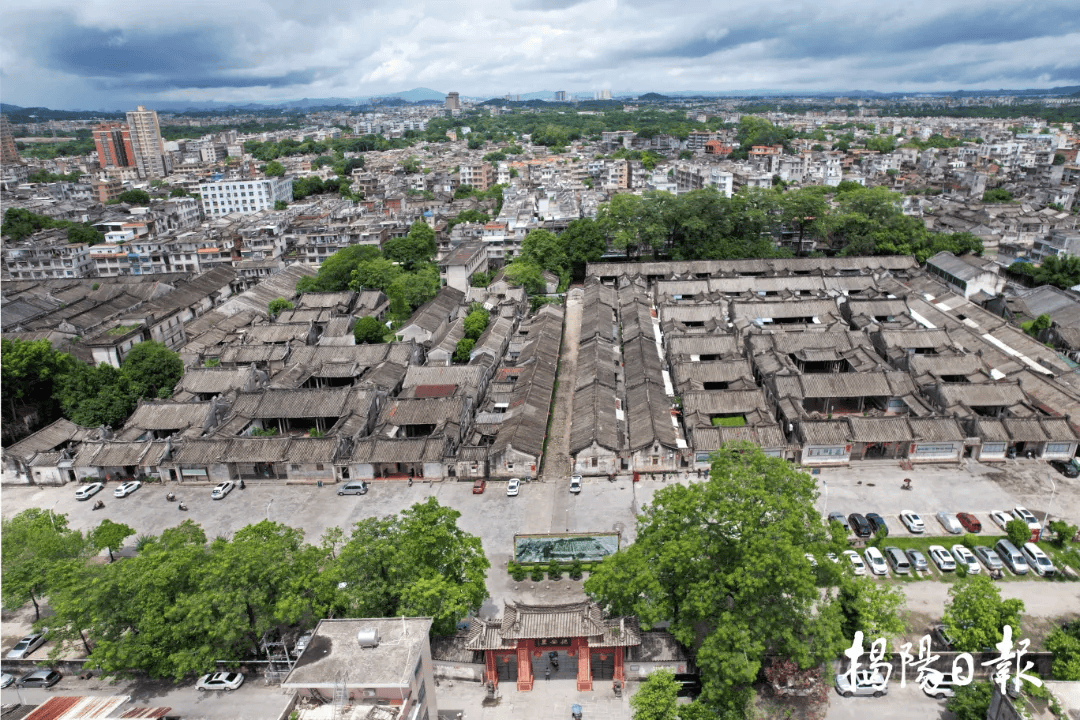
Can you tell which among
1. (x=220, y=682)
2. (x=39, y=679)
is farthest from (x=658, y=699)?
(x=39, y=679)

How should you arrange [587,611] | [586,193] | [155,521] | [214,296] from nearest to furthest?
[587,611] → [155,521] → [214,296] → [586,193]

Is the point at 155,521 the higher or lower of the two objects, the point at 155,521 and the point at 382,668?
the lower

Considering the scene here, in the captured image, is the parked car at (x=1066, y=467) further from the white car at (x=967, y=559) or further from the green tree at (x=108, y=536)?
the green tree at (x=108, y=536)

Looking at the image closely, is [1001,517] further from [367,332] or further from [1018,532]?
[367,332]

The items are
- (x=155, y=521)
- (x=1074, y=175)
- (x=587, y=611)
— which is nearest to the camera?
(x=587, y=611)

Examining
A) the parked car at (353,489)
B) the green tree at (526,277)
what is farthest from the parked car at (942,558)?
the green tree at (526,277)

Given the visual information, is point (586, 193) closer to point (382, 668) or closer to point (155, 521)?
point (155, 521)

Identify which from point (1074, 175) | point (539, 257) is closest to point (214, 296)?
point (539, 257)
